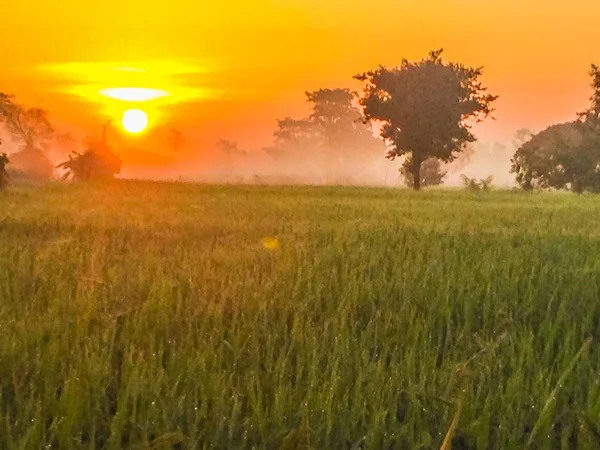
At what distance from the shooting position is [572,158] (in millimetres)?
45219

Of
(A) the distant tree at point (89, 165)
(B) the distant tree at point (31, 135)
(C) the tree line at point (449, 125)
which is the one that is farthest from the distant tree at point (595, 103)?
(B) the distant tree at point (31, 135)

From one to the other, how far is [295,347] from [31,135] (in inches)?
3979

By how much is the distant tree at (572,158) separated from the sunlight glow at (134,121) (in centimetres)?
6561

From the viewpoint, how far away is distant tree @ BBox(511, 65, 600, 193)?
44.7 meters

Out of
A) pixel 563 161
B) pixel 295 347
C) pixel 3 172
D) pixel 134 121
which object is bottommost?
pixel 295 347

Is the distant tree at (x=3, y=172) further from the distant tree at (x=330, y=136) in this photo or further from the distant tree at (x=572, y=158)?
the distant tree at (x=330, y=136)

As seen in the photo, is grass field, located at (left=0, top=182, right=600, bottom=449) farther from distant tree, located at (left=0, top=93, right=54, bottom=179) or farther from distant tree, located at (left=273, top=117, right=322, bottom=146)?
distant tree, located at (left=273, top=117, right=322, bottom=146)

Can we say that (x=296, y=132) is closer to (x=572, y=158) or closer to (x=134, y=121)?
(x=134, y=121)

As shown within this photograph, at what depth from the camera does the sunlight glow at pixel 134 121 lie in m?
103

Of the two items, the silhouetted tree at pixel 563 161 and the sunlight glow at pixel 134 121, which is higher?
the sunlight glow at pixel 134 121

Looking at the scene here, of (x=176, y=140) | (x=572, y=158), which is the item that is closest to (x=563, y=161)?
(x=572, y=158)

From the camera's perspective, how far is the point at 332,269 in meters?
7.18

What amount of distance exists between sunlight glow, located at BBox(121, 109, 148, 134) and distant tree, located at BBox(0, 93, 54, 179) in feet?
36.4

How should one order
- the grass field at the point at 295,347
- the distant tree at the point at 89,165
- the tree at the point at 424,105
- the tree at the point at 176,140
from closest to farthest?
the grass field at the point at 295,347
the tree at the point at 424,105
the distant tree at the point at 89,165
the tree at the point at 176,140
